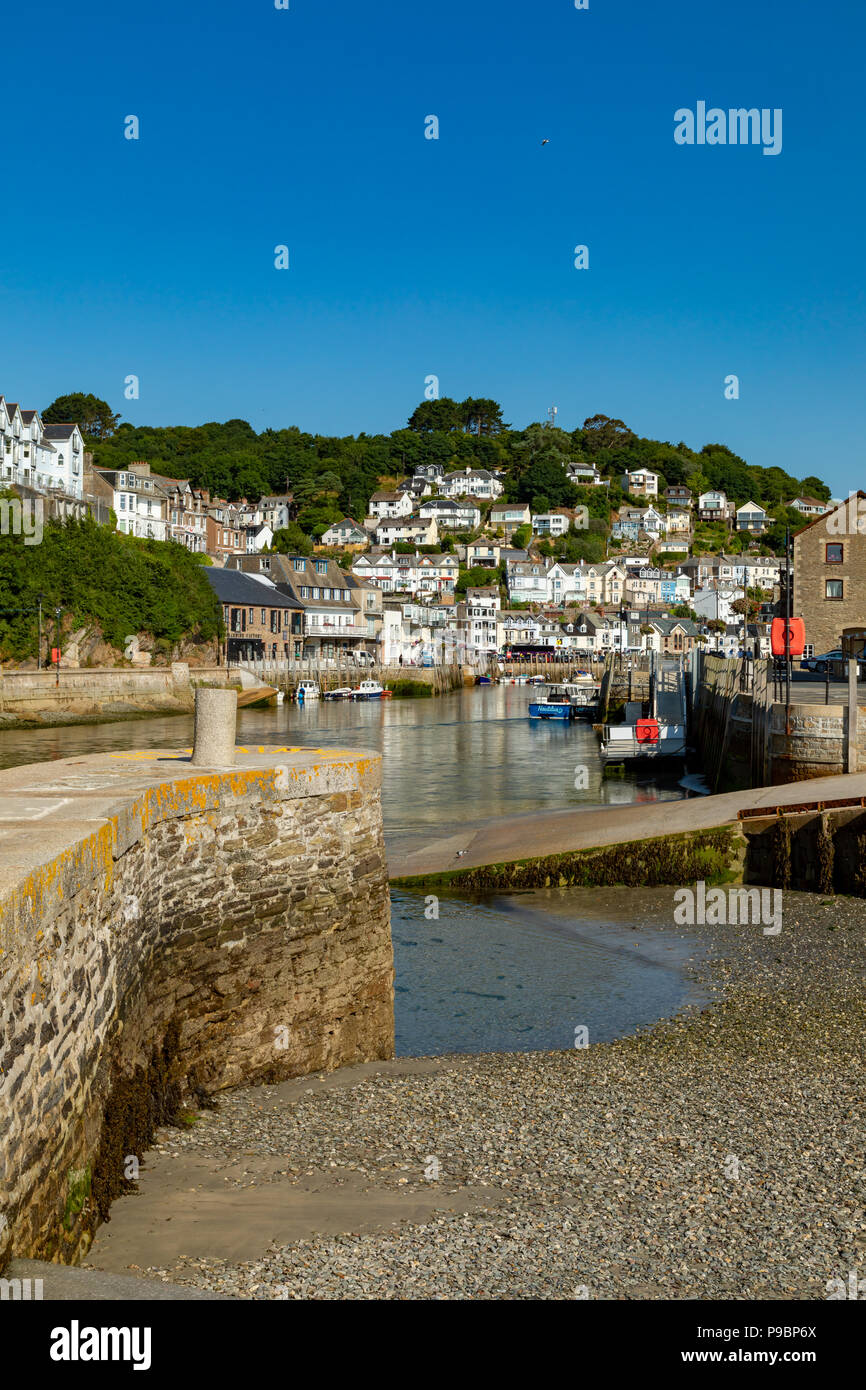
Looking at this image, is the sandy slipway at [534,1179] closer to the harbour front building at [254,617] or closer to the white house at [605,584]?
the harbour front building at [254,617]

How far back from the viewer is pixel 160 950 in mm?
9625

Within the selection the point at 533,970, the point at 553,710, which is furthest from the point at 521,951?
the point at 553,710

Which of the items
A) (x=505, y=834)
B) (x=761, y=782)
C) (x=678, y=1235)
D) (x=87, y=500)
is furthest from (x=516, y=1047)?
(x=87, y=500)

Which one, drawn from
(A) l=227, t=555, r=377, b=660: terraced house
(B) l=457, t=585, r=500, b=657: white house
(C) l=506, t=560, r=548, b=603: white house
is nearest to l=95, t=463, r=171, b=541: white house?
(A) l=227, t=555, r=377, b=660: terraced house

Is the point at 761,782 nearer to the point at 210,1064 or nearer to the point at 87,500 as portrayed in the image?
the point at 210,1064

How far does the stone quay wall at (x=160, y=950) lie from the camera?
6.41 metres

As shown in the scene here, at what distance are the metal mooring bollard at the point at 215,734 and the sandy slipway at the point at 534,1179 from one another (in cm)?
341

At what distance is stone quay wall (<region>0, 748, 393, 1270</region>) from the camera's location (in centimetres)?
641

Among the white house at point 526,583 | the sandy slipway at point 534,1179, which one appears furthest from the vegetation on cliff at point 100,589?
the white house at point 526,583

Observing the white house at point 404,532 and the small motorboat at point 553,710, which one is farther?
the white house at point 404,532

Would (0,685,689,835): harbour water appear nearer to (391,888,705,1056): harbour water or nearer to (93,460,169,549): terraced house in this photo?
(391,888,705,1056): harbour water

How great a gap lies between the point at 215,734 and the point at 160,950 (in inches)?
111

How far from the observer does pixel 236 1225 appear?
7699mm

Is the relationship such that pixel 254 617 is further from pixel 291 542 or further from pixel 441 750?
pixel 291 542
